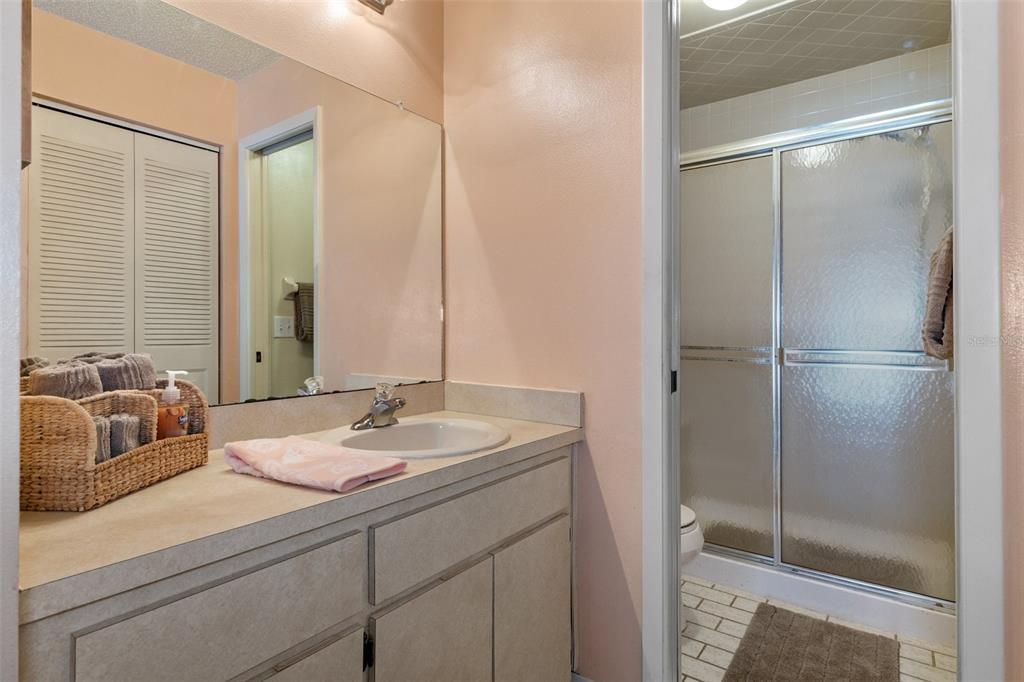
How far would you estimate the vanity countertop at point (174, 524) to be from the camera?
0.66 m

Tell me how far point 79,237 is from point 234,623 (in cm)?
85

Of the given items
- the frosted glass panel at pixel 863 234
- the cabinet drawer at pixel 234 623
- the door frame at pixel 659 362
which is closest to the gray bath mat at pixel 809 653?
the door frame at pixel 659 362

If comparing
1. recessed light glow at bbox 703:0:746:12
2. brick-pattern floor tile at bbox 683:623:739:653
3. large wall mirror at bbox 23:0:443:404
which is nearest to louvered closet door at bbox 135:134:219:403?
large wall mirror at bbox 23:0:443:404

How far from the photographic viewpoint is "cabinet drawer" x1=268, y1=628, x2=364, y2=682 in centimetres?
89

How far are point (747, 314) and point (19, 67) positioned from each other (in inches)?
99.2

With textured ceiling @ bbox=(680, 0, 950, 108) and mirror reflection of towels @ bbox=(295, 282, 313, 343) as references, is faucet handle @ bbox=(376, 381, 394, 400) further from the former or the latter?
textured ceiling @ bbox=(680, 0, 950, 108)

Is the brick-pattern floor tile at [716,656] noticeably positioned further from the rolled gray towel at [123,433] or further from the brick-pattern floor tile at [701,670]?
the rolled gray towel at [123,433]

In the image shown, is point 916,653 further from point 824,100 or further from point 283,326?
point 283,326

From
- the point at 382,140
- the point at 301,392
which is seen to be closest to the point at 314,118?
the point at 382,140

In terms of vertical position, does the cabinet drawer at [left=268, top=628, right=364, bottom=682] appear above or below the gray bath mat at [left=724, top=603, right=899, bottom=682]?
above

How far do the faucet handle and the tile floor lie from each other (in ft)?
3.87

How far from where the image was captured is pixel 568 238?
5.46ft

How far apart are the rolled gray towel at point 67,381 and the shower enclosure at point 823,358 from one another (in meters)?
2.10

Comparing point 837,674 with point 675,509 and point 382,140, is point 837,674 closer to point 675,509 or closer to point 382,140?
point 675,509
